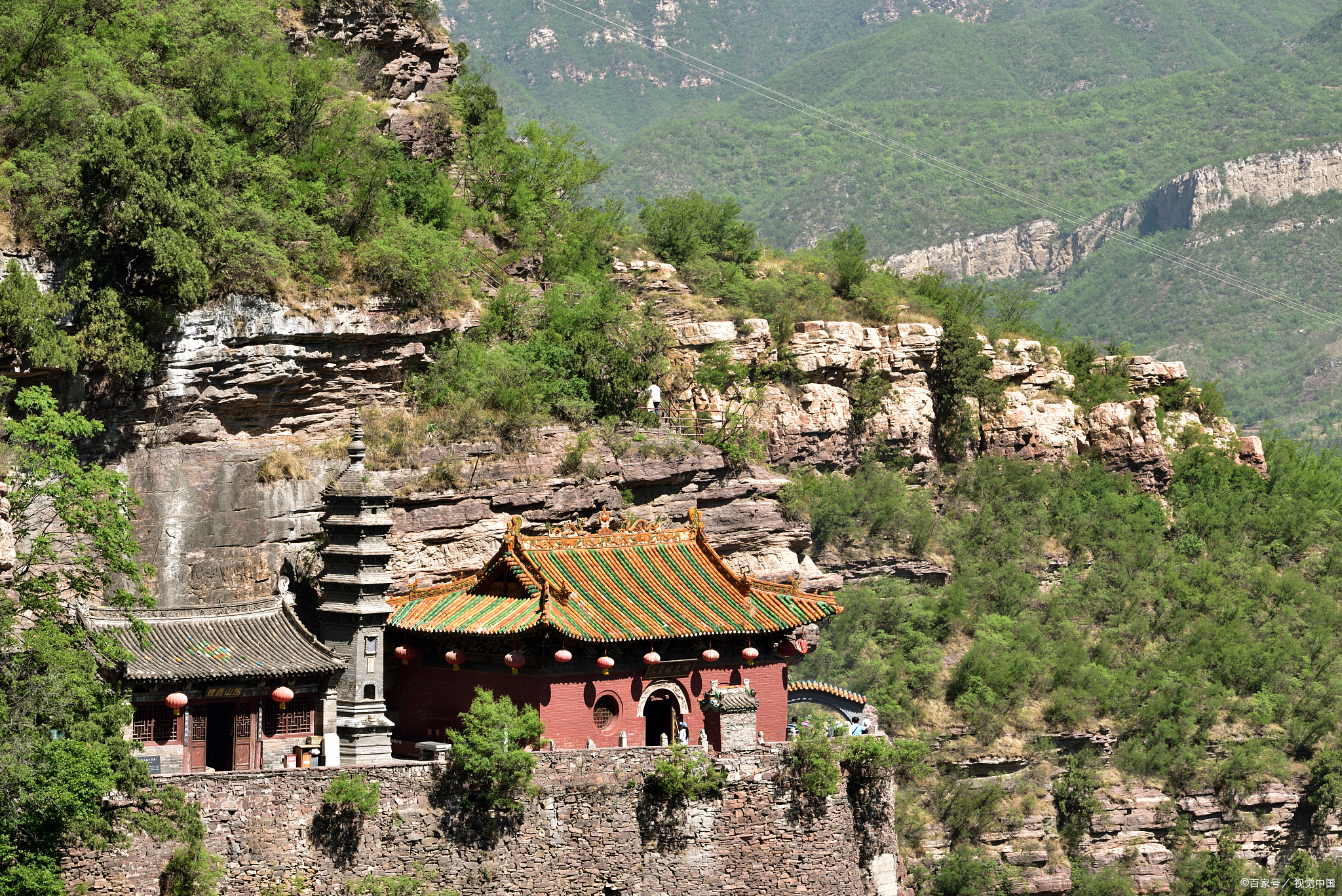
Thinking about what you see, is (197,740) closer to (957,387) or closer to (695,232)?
(695,232)

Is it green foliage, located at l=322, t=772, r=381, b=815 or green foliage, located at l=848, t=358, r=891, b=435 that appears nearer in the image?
green foliage, located at l=322, t=772, r=381, b=815

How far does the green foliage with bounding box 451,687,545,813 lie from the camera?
36312mm

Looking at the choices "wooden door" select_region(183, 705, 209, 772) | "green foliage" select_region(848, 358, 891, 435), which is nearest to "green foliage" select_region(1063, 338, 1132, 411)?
"green foliage" select_region(848, 358, 891, 435)

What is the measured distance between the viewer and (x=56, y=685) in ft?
103

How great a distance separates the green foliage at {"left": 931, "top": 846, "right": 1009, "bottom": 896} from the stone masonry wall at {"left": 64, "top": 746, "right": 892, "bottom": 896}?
560 inches

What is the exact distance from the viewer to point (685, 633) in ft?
130

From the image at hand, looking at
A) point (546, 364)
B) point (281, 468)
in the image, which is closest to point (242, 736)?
point (281, 468)

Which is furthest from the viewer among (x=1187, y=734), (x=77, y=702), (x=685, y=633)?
(x=1187, y=734)

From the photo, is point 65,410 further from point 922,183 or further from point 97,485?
point 922,183

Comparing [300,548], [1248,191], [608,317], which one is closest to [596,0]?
[1248,191]

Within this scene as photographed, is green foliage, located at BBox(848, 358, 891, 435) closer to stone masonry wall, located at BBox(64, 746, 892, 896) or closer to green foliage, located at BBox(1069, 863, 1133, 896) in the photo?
green foliage, located at BBox(1069, 863, 1133, 896)

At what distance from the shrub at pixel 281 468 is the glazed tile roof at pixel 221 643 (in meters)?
3.32

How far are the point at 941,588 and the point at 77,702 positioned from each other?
41.7m

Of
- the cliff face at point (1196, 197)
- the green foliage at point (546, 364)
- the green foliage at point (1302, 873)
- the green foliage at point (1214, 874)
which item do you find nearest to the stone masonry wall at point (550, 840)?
the green foliage at point (546, 364)
